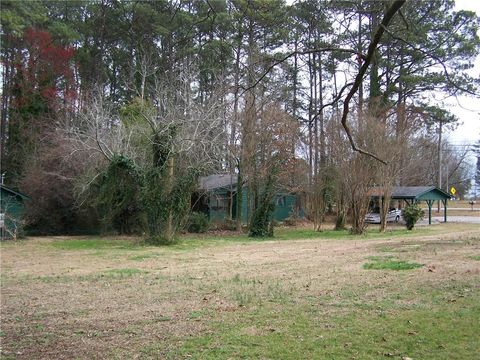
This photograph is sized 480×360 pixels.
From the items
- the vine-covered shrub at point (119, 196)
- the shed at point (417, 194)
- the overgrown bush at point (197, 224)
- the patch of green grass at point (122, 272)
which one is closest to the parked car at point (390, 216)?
the shed at point (417, 194)

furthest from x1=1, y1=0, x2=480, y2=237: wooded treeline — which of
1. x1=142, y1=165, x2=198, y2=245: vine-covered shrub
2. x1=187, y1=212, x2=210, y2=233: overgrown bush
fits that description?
x1=187, y1=212, x2=210, y2=233: overgrown bush

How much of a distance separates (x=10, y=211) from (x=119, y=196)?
6111mm

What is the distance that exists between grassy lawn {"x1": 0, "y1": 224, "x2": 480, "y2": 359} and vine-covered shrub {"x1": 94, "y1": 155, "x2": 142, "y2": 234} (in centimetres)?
826

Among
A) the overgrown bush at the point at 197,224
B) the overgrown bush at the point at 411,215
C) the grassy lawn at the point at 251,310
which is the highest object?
the overgrown bush at the point at 411,215

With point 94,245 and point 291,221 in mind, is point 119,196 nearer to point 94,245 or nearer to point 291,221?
point 94,245

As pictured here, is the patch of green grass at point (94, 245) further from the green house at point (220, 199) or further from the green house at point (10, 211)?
the green house at point (220, 199)

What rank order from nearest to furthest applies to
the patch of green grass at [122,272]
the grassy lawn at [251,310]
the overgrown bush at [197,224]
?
the grassy lawn at [251,310]
the patch of green grass at [122,272]
the overgrown bush at [197,224]

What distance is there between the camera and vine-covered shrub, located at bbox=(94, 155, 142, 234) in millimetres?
20634

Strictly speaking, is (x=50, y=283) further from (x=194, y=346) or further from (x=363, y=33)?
(x=363, y=33)

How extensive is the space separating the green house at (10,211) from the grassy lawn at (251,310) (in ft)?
37.5

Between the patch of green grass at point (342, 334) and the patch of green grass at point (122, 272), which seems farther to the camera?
the patch of green grass at point (122, 272)

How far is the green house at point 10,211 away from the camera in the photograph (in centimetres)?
2280

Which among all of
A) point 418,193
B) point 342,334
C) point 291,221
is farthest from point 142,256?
point 418,193

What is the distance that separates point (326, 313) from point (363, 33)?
414 centimetres
